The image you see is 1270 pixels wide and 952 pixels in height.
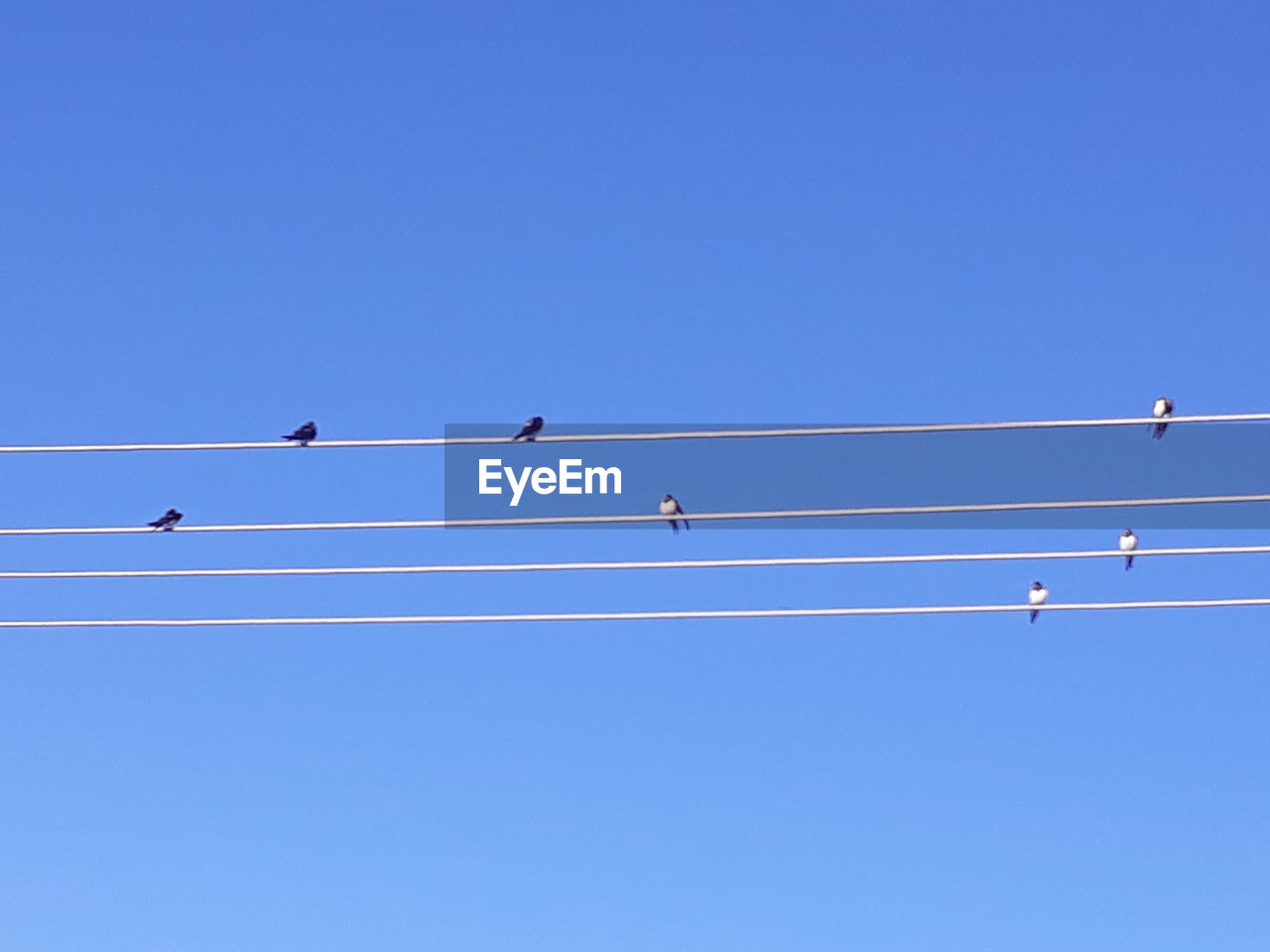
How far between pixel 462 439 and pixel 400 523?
1.90ft

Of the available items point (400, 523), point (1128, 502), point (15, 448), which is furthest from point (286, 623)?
point (1128, 502)

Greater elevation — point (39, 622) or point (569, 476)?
point (569, 476)

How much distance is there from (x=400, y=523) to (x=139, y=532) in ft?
4.93

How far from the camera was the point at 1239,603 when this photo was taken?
11.6 meters

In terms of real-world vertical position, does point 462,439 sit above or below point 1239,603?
above

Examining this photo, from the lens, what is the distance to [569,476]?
13984 millimetres

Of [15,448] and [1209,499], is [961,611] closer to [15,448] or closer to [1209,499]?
[1209,499]

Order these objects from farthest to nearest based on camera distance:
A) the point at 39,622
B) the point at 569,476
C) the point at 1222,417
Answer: the point at 569,476
the point at 39,622
the point at 1222,417

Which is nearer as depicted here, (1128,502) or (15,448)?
(1128,502)

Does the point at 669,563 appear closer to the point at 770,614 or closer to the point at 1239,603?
the point at 770,614

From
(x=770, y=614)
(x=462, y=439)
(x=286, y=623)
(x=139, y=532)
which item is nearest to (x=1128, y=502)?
(x=770, y=614)

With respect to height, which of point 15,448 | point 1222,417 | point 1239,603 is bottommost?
point 1239,603

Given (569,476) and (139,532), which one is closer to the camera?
(139,532)

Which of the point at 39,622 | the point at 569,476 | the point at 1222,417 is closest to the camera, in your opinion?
the point at 1222,417
